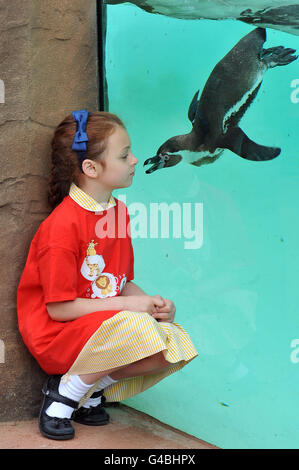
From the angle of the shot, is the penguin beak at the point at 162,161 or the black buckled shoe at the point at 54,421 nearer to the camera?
the black buckled shoe at the point at 54,421

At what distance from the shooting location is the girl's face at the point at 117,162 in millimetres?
2543

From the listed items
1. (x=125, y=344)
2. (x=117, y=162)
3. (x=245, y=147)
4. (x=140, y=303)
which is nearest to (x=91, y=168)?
(x=117, y=162)

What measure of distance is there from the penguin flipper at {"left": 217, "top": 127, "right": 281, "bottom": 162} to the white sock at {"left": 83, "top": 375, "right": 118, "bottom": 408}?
1.09 meters

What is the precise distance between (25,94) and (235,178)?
96 cm

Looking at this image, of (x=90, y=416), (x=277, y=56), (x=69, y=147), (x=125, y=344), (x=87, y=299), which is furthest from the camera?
(x=277, y=56)

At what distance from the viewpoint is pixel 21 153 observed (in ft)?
8.57

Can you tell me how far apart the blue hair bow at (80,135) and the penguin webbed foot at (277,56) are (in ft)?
2.72

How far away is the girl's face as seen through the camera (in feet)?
8.34

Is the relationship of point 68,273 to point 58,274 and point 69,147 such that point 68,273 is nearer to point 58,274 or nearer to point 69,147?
point 58,274

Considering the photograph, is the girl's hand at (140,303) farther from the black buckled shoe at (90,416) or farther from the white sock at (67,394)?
the black buckled shoe at (90,416)

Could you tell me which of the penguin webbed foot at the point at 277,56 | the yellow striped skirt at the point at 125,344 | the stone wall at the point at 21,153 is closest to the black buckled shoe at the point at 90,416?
the stone wall at the point at 21,153

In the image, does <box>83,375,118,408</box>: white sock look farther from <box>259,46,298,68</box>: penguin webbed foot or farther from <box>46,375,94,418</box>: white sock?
<box>259,46,298,68</box>: penguin webbed foot

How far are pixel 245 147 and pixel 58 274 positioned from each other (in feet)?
3.52

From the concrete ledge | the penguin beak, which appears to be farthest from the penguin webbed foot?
the concrete ledge
